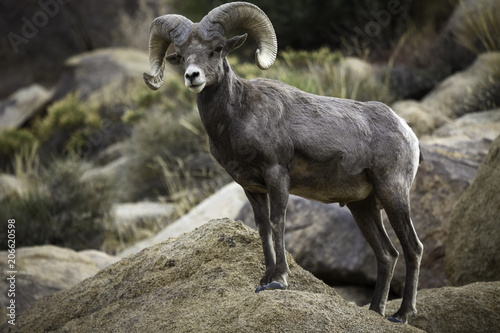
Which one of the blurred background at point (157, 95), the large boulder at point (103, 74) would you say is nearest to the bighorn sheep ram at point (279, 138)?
the blurred background at point (157, 95)

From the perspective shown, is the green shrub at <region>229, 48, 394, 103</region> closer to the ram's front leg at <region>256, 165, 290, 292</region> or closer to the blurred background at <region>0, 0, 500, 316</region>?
the blurred background at <region>0, 0, 500, 316</region>

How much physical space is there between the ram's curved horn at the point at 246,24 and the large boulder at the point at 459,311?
8.02 feet

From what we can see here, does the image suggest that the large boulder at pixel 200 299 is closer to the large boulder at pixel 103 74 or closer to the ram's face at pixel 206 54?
the ram's face at pixel 206 54

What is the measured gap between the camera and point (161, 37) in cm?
452

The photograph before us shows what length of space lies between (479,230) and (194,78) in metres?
3.79

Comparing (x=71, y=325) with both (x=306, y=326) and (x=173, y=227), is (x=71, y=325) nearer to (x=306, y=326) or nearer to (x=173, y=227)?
(x=306, y=326)

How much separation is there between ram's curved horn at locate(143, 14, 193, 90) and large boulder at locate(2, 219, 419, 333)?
1391 millimetres

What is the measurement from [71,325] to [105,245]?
6.63 m

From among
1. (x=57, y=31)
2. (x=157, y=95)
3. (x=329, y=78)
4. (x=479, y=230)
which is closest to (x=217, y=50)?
(x=479, y=230)

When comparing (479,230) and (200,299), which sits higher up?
(200,299)

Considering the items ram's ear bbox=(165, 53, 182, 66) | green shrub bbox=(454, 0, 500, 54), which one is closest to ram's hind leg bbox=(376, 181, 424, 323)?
ram's ear bbox=(165, 53, 182, 66)

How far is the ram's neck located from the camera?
4324mm

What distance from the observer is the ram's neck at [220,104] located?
4.32 m

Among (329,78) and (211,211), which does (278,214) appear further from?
(329,78)
